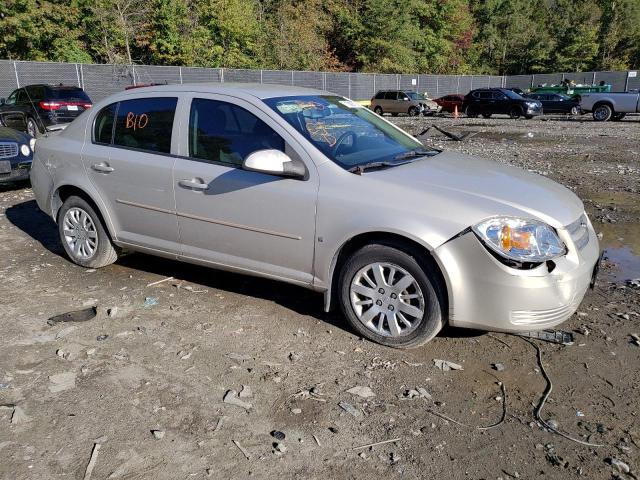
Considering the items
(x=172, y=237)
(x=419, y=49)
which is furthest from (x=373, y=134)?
(x=419, y=49)

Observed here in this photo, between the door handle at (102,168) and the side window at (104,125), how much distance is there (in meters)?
0.22

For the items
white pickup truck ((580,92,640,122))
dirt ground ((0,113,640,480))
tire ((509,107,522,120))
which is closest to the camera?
dirt ground ((0,113,640,480))

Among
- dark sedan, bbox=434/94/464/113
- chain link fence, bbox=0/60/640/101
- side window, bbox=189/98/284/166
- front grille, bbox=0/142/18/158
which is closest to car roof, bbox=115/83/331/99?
side window, bbox=189/98/284/166

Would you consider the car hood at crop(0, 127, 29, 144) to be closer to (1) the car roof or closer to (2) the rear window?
(1) the car roof

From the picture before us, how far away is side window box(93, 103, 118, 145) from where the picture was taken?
17.0ft

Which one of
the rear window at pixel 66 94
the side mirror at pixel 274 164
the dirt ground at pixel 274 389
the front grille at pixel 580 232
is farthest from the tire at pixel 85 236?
the rear window at pixel 66 94

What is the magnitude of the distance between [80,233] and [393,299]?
3.39 meters

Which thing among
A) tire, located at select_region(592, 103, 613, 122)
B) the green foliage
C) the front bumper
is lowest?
tire, located at select_region(592, 103, 613, 122)

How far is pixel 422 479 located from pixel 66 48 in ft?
121

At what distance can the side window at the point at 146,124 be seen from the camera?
15.6 ft

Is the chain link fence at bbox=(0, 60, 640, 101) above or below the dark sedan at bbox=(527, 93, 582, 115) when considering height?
above

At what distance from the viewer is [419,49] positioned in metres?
59.2

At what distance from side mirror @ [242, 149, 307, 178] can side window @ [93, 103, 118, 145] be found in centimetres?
188

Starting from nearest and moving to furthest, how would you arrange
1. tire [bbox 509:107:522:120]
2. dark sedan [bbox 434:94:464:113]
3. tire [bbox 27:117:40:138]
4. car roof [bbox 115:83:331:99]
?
car roof [bbox 115:83:331:99] < tire [bbox 27:117:40:138] < tire [bbox 509:107:522:120] < dark sedan [bbox 434:94:464:113]
